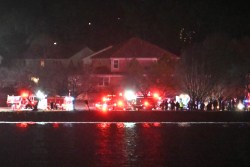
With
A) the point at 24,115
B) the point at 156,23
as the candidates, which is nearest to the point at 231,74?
the point at 24,115

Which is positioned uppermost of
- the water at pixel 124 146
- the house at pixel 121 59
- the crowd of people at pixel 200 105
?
the house at pixel 121 59

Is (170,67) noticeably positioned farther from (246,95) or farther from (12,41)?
(12,41)

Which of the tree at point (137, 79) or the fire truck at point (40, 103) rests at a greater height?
the tree at point (137, 79)

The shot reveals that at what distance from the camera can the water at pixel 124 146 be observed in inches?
778

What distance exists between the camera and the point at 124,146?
24.0 metres

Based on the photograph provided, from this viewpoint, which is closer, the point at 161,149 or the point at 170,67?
the point at 161,149

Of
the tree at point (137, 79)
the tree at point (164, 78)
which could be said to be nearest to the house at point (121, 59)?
the tree at point (137, 79)

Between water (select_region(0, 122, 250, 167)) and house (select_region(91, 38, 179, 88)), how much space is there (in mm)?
40070

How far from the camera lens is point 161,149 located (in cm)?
2300

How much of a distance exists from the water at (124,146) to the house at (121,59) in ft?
131

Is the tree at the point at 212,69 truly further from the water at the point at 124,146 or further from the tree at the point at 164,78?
the water at the point at 124,146

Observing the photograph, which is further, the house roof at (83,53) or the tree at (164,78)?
the house roof at (83,53)

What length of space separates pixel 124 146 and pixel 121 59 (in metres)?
52.5

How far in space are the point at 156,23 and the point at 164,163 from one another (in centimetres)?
7381
